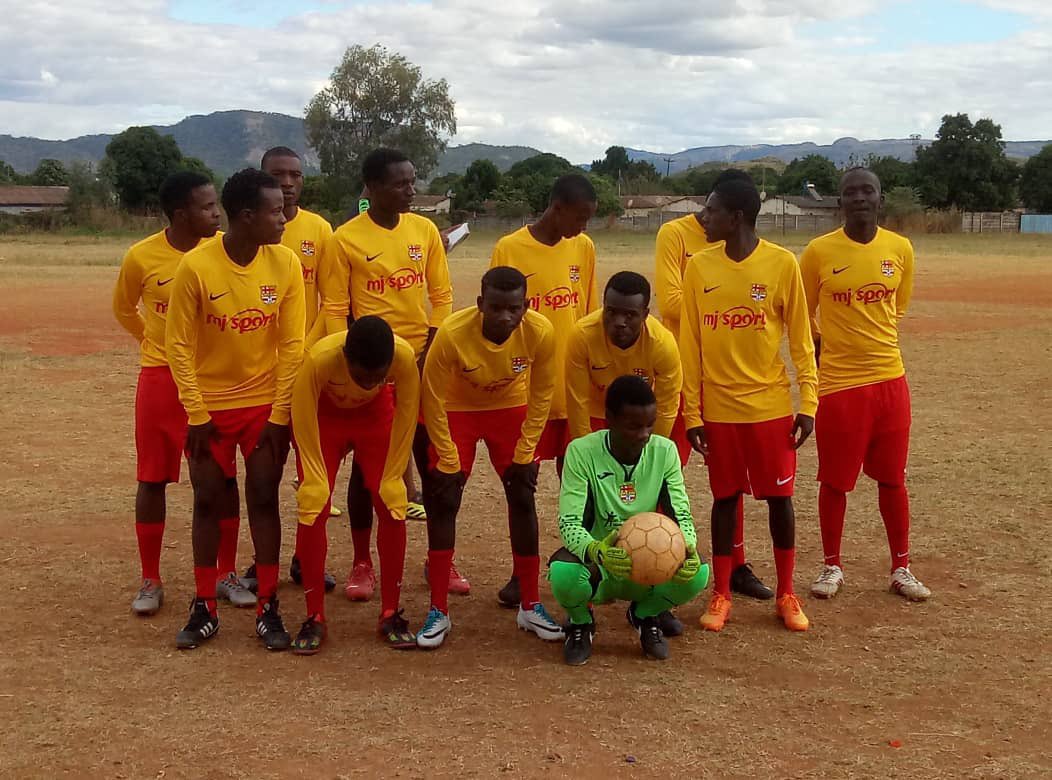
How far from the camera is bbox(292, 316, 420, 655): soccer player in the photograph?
5.05m

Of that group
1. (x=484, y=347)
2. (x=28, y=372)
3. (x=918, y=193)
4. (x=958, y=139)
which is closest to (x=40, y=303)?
(x=28, y=372)

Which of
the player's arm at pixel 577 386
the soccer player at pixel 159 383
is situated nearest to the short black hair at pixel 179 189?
the soccer player at pixel 159 383

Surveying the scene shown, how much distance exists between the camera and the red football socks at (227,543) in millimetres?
5879

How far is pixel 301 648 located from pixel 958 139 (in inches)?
2999

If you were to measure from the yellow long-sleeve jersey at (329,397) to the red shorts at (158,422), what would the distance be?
3.25 ft

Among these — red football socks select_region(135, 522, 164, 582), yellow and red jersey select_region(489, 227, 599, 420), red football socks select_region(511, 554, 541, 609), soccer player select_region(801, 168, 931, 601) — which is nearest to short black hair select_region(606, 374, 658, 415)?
yellow and red jersey select_region(489, 227, 599, 420)

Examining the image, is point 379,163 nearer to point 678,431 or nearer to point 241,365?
point 241,365

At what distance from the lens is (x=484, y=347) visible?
5266 millimetres

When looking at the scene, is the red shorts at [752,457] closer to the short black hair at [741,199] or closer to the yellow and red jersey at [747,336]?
the yellow and red jersey at [747,336]

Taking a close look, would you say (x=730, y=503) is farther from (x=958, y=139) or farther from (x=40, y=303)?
(x=958, y=139)

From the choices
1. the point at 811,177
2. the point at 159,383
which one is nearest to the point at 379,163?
the point at 159,383

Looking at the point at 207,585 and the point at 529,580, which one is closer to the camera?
the point at 207,585

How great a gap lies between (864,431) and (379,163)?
3.11 meters

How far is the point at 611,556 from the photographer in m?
4.79
